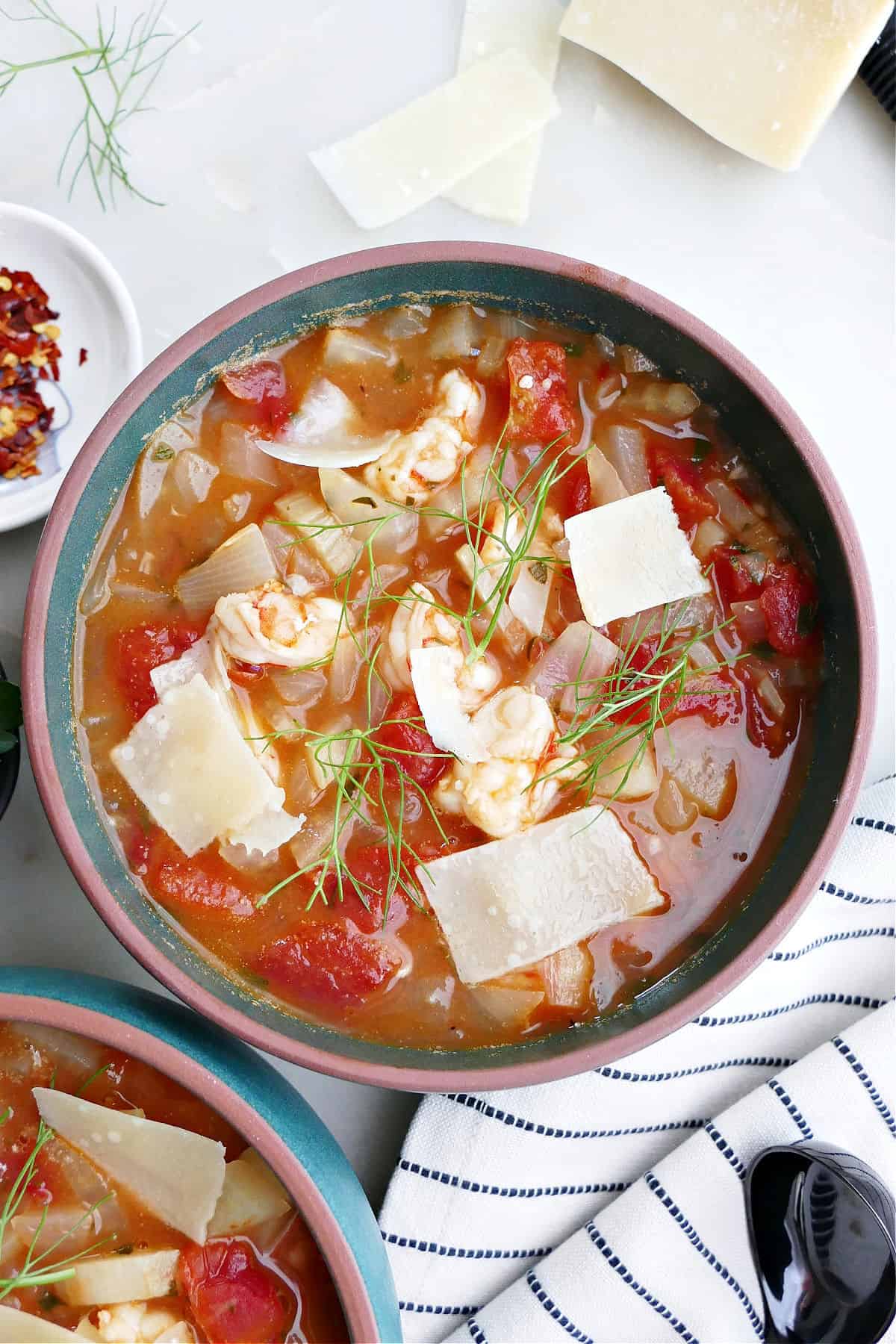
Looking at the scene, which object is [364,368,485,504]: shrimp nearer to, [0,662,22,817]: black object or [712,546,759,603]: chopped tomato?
[712,546,759,603]: chopped tomato

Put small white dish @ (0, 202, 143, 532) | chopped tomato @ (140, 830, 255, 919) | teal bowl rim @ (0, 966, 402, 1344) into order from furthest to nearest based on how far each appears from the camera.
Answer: small white dish @ (0, 202, 143, 532), chopped tomato @ (140, 830, 255, 919), teal bowl rim @ (0, 966, 402, 1344)

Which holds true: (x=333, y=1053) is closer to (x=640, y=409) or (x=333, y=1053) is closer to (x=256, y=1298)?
(x=256, y=1298)

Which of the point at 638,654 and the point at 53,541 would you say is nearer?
the point at 53,541

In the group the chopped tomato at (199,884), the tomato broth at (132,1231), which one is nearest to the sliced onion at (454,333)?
the chopped tomato at (199,884)

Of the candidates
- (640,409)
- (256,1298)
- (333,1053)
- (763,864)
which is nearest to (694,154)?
(640,409)

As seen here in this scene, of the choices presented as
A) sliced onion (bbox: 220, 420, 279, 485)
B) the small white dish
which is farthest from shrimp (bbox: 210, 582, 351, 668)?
the small white dish

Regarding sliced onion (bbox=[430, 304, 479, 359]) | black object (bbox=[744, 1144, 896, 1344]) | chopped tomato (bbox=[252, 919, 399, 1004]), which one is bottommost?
black object (bbox=[744, 1144, 896, 1344])
